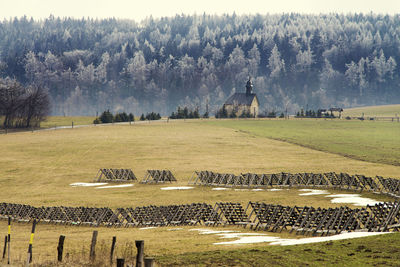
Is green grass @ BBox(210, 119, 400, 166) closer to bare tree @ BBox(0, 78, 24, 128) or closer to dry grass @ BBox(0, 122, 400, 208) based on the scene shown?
dry grass @ BBox(0, 122, 400, 208)

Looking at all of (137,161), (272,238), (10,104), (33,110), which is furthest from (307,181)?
(33,110)

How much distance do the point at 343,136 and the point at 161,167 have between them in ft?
160

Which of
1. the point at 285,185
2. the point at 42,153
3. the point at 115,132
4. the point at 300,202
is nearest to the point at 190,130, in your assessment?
the point at 115,132

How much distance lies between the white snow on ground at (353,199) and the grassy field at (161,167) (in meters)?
0.94

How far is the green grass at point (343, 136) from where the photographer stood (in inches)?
3391

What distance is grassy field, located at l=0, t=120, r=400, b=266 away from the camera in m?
28.5

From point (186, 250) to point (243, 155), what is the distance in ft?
192

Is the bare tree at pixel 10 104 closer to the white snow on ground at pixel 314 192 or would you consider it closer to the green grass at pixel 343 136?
the green grass at pixel 343 136

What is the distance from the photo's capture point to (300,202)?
158ft

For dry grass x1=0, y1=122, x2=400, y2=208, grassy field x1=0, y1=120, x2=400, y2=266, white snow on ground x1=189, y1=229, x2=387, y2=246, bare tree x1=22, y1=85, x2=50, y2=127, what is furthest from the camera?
bare tree x1=22, y1=85, x2=50, y2=127

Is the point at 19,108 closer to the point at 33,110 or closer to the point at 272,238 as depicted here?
the point at 33,110

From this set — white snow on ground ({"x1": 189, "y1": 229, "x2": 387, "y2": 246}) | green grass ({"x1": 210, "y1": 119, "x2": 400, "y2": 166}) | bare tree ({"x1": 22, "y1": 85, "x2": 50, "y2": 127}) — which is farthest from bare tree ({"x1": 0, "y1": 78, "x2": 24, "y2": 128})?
white snow on ground ({"x1": 189, "y1": 229, "x2": 387, "y2": 246})

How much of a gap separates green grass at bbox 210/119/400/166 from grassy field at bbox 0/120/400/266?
575 mm

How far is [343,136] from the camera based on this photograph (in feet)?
374
